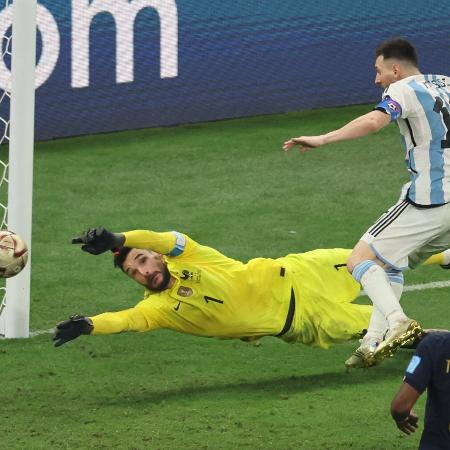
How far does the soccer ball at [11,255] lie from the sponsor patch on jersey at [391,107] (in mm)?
2316

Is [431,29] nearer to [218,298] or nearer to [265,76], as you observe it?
[265,76]

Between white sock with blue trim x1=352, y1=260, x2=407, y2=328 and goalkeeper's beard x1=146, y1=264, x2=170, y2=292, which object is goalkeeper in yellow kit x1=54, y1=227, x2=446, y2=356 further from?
white sock with blue trim x1=352, y1=260, x2=407, y2=328

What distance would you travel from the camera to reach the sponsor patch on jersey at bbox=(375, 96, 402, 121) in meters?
8.42

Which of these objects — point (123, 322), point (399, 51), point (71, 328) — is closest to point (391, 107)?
point (399, 51)

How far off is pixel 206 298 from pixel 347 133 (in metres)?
1.54

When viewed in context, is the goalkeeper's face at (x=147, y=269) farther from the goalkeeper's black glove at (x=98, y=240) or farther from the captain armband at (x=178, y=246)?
the goalkeeper's black glove at (x=98, y=240)

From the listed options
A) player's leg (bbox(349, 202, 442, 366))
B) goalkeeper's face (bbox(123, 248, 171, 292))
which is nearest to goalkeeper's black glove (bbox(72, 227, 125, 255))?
goalkeeper's face (bbox(123, 248, 171, 292))

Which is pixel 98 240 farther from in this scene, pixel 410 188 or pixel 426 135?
pixel 426 135

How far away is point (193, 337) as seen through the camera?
32.5 ft

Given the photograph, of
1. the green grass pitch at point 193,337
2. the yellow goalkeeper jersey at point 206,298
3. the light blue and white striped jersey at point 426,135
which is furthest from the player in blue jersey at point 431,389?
the yellow goalkeeper jersey at point 206,298

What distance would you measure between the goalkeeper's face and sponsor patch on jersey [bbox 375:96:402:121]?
169 centimetres

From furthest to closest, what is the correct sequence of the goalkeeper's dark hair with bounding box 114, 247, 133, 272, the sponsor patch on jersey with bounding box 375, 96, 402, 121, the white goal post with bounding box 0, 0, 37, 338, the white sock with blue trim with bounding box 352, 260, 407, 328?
the white goal post with bounding box 0, 0, 37, 338 → the goalkeeper's dark hair with bounding box 114, 247, 133, 272 → the sponsor patch on jersey with bounding box 375, 96, 402, 121 → the white sock with blue trim with bounding box 352, 260, 407, 328

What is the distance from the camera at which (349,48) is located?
16.1 meters

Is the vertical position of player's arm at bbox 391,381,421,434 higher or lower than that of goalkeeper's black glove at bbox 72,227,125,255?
lower
